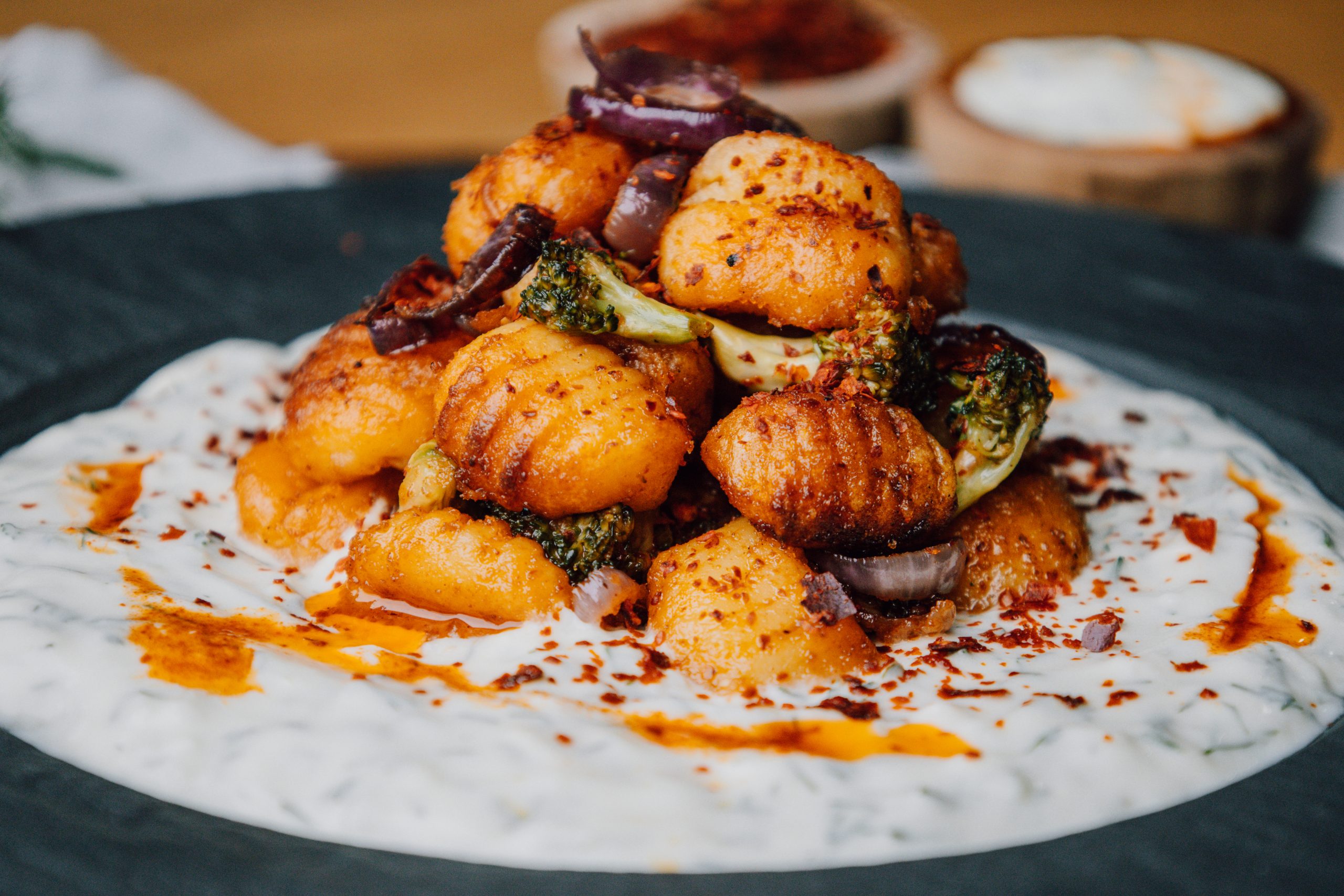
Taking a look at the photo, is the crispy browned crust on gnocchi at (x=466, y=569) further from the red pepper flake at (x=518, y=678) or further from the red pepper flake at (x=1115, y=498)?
the red pepper flake at (x=1115, y=498)

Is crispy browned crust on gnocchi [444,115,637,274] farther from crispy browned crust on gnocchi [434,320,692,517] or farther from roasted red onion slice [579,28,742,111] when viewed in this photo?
crispy browned crust on gnocchi [434,320,692,517]

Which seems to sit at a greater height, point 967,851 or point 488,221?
point 488,221

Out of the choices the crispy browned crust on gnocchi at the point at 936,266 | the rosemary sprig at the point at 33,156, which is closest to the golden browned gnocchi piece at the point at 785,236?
the crispy browned crust on gnocchi at the point at 936,266

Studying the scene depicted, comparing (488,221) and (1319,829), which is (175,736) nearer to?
(488,221)

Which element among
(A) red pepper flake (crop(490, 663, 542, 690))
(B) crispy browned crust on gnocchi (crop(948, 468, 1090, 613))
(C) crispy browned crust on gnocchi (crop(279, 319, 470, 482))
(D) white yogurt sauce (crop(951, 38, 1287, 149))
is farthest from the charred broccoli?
(D) white yogurt sauce (crop(951, 38, 1287, 149))

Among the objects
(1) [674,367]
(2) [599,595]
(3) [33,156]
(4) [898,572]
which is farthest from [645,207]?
(3) [33,156]

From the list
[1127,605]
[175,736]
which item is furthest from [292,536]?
[1127,605]
